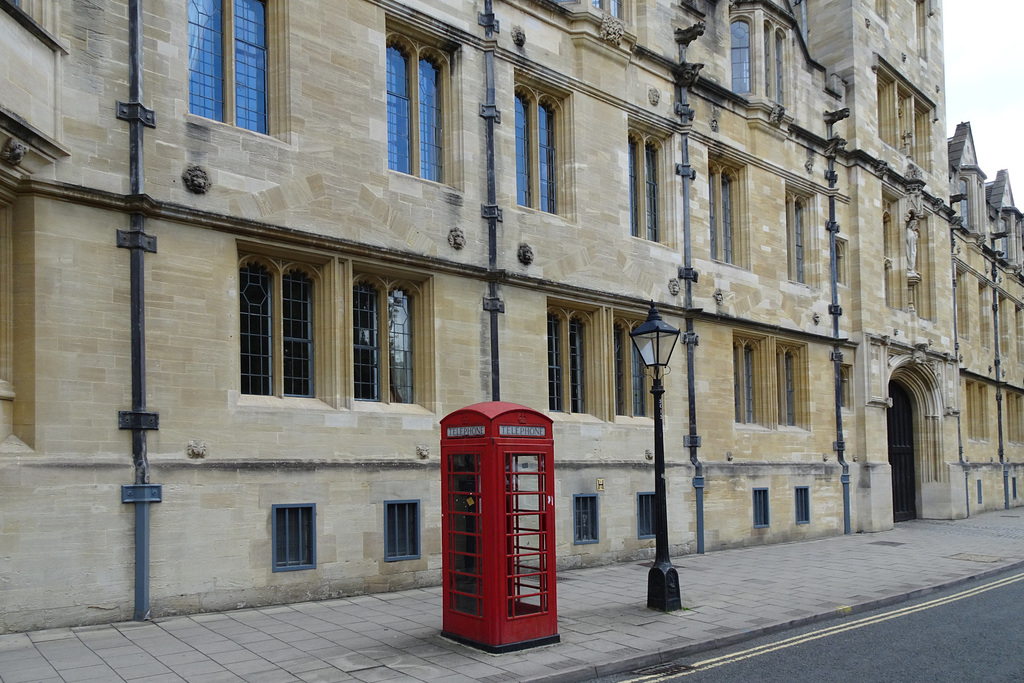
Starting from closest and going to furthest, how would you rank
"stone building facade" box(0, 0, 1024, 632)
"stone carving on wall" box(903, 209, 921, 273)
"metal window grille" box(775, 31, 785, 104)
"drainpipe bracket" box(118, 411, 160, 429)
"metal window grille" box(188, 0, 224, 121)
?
1. "stone building facade" box(0, 0, 1024, 632)
2. "drainpipe bracket" box(118, 411, 160, 429)
3. "metal window grille" box(188, 0, 224, 121)
4. "metal window grille" box(775, 31, 785, 104)
5. "stone carving on wall" box(903, 209, 921, 273)

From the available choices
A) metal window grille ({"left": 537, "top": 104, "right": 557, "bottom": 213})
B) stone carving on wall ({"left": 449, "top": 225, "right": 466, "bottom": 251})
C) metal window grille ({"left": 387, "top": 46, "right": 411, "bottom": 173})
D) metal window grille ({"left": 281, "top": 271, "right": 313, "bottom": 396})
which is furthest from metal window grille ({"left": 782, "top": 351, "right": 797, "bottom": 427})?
metal window grille ({"left": 281, "top": 271, "right": 313, "bottom": 396})

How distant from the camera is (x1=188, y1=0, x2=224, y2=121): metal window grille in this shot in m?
11.5

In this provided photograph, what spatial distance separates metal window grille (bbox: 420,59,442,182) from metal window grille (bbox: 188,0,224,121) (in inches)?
135

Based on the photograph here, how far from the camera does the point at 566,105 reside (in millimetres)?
16391

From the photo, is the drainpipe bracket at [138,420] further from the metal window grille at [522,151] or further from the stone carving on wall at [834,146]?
the stone carving on wall at [834,146]

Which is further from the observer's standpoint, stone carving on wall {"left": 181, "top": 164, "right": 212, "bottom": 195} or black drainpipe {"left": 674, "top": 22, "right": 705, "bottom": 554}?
black drainpipe {"left": 674, "top": 22, "right": 705, "bottom": 554}

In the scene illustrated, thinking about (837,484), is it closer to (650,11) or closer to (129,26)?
(650,11)

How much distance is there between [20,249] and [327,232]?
383cm

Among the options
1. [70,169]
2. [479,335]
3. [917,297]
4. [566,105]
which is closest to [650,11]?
[566,105]

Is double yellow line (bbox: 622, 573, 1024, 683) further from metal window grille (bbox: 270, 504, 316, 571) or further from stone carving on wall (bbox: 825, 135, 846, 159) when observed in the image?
stone carving on wall (bbox: 825, 135, 846, 159)

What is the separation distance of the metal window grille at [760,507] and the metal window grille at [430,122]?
10.3 metres

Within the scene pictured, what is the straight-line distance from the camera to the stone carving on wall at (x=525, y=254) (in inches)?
586

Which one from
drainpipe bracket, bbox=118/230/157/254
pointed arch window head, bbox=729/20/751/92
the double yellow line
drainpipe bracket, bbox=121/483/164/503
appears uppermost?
pointed arch window head, bbox=729/20/751/92

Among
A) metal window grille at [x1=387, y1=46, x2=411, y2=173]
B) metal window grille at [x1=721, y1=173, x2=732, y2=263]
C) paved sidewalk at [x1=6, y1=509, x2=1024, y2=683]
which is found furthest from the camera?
metal window grille at [x1=721, y1=173, x2=732, y2=263]
